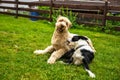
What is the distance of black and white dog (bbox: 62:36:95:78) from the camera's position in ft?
20.2

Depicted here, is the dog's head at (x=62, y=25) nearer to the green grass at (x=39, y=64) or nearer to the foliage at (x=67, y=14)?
the green grass at (x=39, y=64)


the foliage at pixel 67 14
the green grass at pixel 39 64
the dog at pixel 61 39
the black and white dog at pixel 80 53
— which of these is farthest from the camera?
the foliage at pixel 67 14

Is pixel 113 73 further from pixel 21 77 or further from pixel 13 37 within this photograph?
pixel 13 37

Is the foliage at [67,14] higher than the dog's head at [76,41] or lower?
lower

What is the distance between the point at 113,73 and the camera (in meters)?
6.16

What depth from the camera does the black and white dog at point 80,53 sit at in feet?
20.2

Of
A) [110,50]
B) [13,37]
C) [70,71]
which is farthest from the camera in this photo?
[13,37]

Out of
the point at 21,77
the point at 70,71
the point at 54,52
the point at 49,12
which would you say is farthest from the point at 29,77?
the point at 49,12

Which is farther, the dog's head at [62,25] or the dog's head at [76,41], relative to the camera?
the dog's head at [76,41]

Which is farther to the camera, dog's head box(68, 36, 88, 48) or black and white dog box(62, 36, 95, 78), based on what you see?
dog's head box(68, 36, 88, 48)

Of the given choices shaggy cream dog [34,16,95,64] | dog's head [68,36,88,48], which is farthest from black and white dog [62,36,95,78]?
shaggy cream dog [34,16,95,64]

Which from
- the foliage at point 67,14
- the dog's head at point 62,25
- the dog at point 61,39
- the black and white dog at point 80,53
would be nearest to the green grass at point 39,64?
the black and white dog at point 80,53

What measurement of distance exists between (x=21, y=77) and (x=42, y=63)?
1.04 meters

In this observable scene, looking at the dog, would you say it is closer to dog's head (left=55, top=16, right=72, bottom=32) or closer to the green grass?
dog's head (left=55, top=16, right=72, bottom=32)
